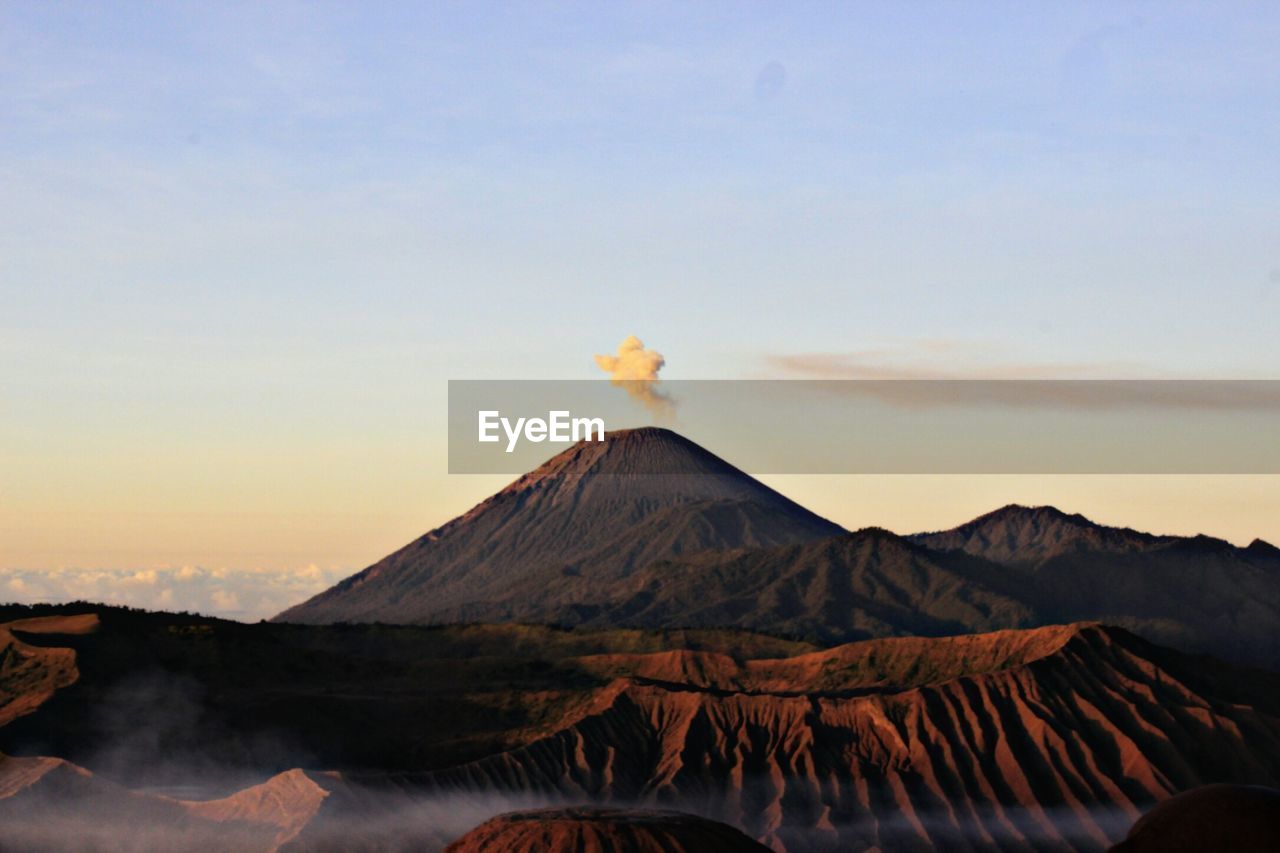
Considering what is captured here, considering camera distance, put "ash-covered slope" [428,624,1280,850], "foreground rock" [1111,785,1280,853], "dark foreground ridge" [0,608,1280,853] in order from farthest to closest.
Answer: "ash-covered slope" [428,624,1280,850] → "dark foreground ridge" [0,608,1280,853] → "foreground rock" [1111,785,1280,853]

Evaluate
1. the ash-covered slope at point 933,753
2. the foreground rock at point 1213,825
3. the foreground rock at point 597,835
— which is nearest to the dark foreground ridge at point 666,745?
the ash-covered slope at point 933,753

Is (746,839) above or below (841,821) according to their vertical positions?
above

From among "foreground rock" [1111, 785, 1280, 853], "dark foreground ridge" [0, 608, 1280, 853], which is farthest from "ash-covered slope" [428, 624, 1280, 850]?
"foreground rock" [1111, 785, 1280, 853]

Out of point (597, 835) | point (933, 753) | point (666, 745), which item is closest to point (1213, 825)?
point (597, 835)

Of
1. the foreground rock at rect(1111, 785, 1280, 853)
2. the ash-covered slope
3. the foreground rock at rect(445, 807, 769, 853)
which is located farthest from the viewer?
the ash-covered slope

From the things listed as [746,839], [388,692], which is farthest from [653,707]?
[746,839]

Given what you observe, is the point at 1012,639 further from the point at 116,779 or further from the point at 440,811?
the point at 116,779

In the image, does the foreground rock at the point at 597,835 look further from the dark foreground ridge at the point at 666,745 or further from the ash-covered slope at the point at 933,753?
the ash-covered slope at the point at 933,753

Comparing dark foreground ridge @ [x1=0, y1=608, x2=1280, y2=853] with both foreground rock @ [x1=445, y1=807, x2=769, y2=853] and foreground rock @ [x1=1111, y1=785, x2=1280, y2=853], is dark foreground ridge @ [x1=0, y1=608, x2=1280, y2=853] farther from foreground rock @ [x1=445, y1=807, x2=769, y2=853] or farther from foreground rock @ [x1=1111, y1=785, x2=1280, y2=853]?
foreground rock @ [x1=1111, y1=785, x2=1280, y2=853]

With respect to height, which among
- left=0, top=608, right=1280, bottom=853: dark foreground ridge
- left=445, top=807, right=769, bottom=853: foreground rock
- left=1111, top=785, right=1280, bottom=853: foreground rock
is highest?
left=1111, top=785, right=1280, bottom=853: foreground rock
